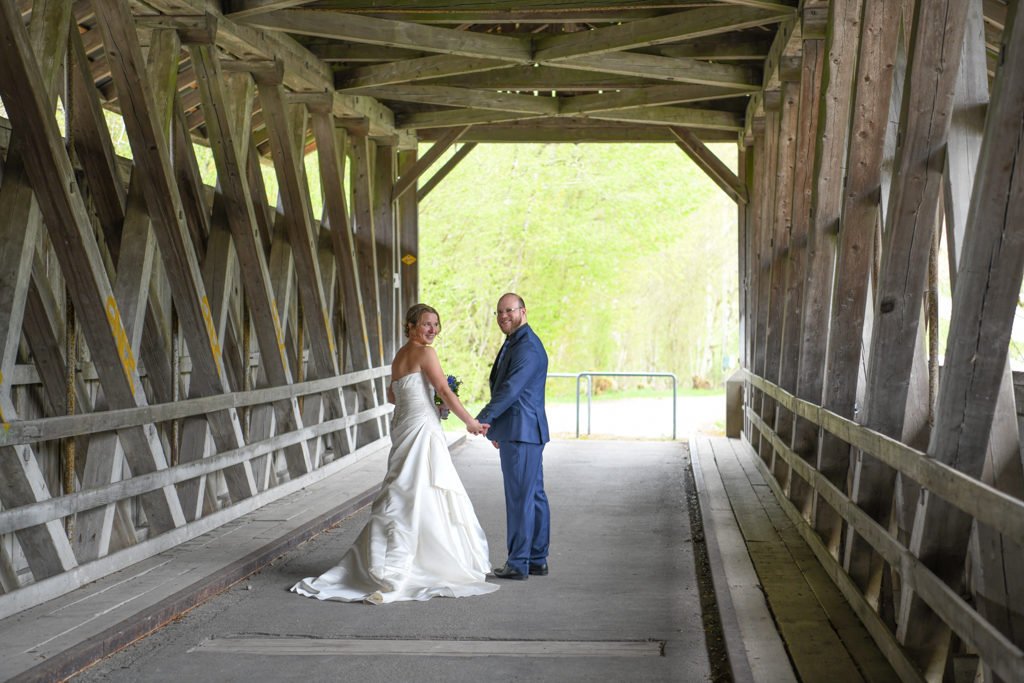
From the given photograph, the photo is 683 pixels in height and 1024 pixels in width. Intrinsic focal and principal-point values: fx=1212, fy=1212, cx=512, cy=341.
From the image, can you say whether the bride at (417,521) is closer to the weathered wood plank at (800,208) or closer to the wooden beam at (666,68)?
the weathered wood plank at (800,208)

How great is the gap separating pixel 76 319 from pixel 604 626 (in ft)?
11.8

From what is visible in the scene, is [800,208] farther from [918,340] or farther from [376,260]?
[376,260]

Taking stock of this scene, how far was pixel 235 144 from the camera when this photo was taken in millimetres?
8766

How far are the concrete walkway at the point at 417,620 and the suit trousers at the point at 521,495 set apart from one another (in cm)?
20

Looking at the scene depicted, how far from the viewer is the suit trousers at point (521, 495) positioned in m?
6.80

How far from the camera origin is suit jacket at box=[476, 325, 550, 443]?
670cm

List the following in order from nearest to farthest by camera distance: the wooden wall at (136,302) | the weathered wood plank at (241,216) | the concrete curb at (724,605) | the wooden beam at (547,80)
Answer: the concrete curb at (724,605)
the wooden wall at (136,302)
the weathered wood plank at (241,216)
the wooden beam at (547,80)

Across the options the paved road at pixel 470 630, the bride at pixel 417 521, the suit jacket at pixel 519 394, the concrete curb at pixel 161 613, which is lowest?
Answer: the paved road at pixel 470 630

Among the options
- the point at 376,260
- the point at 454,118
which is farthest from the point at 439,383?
the point at 454,118

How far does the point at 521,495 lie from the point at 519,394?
0.57 metres

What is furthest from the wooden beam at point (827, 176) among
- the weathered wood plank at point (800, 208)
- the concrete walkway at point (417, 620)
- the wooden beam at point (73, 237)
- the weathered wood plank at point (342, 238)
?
the weathered wood plank at point (342, 238)

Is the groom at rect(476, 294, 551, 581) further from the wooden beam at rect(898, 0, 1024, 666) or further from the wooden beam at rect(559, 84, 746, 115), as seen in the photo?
the wooden beam at rect(559, 84, 746, 115)

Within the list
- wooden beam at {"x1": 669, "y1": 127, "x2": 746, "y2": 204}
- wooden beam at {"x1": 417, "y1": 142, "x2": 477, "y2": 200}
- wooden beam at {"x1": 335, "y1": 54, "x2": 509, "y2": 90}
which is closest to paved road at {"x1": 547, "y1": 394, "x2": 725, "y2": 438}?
wooden beam at {"x1": 417, "y1": 142, "x2": 477, "y2": 200}

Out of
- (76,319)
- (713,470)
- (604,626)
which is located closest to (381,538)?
(604,626)
